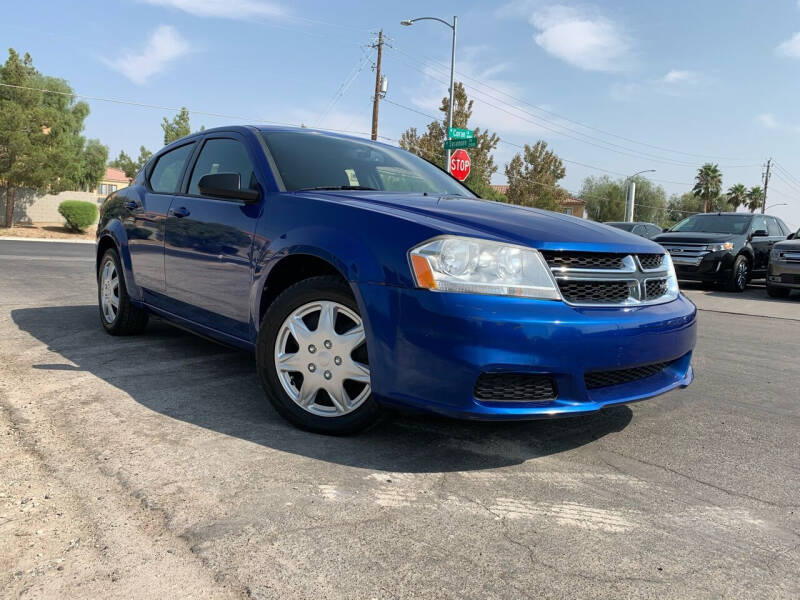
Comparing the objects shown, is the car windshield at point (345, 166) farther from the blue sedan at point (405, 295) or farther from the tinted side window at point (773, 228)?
the tinted side window at point (773, 228)

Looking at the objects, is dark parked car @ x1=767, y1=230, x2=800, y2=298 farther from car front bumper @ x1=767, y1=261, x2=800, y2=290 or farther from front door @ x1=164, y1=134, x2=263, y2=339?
front door @ x1=164, y1=134, x2=263, y2=339

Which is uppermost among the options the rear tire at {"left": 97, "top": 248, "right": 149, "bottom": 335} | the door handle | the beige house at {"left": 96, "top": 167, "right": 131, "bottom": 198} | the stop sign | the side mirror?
the beige house at {"left": 96, "top": 167, "right": 131, "bottom": 198}

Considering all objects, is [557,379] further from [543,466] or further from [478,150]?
[478,150]

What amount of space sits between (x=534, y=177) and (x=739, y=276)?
28292 mm

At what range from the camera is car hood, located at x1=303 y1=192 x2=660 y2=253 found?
2.68m

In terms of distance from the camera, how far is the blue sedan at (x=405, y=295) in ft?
8.15

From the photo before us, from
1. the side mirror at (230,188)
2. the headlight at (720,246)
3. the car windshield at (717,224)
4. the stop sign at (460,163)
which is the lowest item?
the headlight at (720,246)

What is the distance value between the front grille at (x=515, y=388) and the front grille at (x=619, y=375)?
6.8 inches

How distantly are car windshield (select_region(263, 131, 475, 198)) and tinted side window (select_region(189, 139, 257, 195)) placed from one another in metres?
0.18

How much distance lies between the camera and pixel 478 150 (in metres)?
34.4

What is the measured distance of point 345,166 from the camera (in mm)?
3781

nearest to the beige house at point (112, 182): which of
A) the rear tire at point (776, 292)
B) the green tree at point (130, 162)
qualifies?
the green tree at point (130, 162)

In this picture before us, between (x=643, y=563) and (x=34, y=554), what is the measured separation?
6.04 ft

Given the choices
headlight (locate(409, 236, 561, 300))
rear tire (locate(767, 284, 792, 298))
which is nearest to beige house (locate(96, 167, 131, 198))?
rear tire (locate(767, 284, 792, 298))
